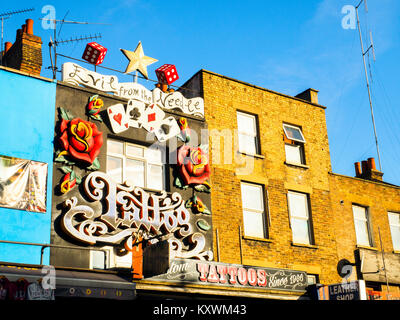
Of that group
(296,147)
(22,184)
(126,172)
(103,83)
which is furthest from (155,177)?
(296,147)

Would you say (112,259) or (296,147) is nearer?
(112,259)

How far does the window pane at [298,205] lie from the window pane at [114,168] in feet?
23.7

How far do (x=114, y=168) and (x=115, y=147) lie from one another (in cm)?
75

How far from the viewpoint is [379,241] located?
2327 cm

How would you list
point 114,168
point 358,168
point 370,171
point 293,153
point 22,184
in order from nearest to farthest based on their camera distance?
point 22,184 → point 114,168 → point 293,153 → point 370,171 → point 358,168

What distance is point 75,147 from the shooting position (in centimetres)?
1623

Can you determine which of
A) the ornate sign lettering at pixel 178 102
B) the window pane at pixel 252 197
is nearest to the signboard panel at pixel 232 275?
the window pane at pixel 252 197

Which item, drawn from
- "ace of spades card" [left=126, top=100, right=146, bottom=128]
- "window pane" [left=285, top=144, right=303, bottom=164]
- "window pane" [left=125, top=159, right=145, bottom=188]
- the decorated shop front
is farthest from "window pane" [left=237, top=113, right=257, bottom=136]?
"window pane" [left=125, top=159, right=145, bottom=188]

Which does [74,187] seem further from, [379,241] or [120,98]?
[379,241]

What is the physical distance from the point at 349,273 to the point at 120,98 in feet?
37.2

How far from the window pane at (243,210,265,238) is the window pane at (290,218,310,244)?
4.91ft

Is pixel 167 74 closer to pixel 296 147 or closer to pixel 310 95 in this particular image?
pixel 296 147

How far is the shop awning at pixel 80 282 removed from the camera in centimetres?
1278
